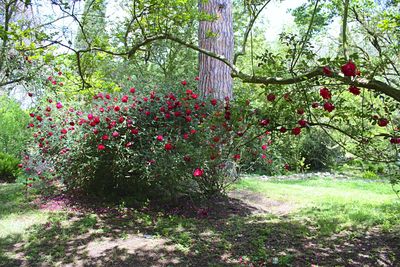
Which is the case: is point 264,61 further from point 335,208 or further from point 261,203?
point 261,203

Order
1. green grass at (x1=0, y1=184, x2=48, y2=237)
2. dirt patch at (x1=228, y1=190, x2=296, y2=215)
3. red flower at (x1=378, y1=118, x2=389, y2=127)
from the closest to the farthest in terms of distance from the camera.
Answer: red flower at (x1=378, y1=118, x2=389, y2=127), green grass at (x1=0, y1=184, x2=48, y2=237), dirt patch at (x1=228, y1=190, x2=296, y2=215)

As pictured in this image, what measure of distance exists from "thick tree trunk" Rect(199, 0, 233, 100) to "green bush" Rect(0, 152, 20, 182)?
14.5 feet

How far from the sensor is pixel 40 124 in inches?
233

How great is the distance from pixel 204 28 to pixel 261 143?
9.48ft

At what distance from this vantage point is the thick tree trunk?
6.86 m

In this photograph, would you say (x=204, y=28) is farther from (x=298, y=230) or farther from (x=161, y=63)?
(x=161, y=63)

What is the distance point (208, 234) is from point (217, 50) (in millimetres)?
3997

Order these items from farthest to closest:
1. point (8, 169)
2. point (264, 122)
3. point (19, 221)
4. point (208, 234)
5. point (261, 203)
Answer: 1. point (8, 169)
2. point (261, 203)
3. point (19, 221)
4. point (208, 234)
5. point (264, 122)

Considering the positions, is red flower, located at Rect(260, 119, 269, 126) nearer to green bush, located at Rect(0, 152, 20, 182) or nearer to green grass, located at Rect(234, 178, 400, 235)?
green grass, located at Rect(234, 178, 400, 235)

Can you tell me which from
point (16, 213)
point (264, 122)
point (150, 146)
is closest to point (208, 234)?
point (150, 146)

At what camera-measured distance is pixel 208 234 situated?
394 centimetres

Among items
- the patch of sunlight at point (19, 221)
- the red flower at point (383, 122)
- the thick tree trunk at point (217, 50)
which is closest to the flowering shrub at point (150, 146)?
the patch of sunlight at point (19, 221)

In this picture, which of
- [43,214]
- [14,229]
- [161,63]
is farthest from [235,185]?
[161,63]

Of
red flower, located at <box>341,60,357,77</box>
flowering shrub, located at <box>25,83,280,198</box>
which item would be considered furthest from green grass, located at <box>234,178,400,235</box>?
red flower, located at <box>341,60,357,77</box>
